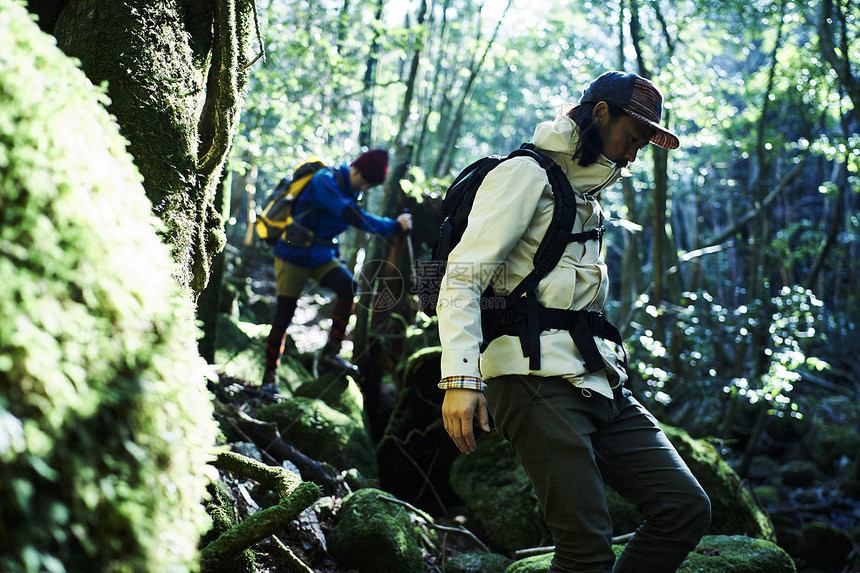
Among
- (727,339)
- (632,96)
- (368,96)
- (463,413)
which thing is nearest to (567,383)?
(463,413)

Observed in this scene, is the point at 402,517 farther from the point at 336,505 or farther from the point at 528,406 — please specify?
the point at 528,406

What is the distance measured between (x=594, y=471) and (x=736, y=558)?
1.83 metres

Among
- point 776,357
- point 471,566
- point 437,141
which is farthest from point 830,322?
point 437,141

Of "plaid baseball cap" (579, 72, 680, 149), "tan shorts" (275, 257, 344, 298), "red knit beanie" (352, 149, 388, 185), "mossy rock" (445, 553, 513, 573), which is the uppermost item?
"plaid baseball cap" (579, 72, 680, 149)

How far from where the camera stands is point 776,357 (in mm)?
6180

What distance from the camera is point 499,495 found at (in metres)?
4.75

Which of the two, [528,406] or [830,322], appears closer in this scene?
[528,406]

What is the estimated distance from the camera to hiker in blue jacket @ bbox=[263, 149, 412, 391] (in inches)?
217

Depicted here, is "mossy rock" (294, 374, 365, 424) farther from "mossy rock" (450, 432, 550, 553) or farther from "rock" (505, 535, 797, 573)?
"rock" (505, 535, 797, 573)

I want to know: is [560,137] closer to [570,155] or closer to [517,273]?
[570,155]

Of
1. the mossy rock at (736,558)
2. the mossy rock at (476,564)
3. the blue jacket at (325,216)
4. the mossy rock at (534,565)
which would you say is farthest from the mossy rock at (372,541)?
the blue jacket at (325,216)

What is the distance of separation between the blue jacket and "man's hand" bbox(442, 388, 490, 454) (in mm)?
3520

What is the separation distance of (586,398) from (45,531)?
192 cm

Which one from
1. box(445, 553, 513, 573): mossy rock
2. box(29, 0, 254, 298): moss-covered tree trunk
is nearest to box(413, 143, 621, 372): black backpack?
box(29, 0, 254, 298): moss-covered tree trunk
